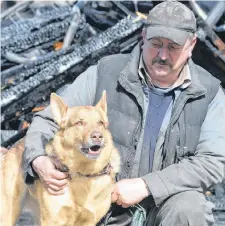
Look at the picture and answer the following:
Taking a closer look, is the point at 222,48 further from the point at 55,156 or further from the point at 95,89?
the point at 55,156

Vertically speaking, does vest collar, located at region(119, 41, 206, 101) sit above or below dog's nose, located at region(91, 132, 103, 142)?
above

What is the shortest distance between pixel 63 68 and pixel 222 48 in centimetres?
138

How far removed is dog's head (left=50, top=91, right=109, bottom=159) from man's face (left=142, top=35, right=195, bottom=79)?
40cm

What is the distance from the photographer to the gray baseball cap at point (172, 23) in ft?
10.3

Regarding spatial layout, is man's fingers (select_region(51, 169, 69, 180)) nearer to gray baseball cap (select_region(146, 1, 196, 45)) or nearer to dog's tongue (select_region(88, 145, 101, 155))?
dog's tongue (select_region(88, 145, 101, 155))

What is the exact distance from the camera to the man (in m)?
3.09

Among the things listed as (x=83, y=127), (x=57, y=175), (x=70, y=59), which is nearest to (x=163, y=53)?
(x=83, y=127)

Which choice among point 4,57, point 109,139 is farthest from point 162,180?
point 4,57

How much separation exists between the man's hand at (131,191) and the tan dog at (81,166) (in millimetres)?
70

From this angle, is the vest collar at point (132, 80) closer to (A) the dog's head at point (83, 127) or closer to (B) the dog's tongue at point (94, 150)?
(A) the dog's head at point (83, 127)

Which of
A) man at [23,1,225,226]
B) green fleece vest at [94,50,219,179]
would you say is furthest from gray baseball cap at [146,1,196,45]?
green fleece vest at [94,50,219,179]

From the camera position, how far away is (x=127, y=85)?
3.24m

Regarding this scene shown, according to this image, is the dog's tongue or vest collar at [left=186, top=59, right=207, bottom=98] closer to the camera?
the dog's tongue

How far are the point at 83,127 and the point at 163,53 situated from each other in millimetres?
683
